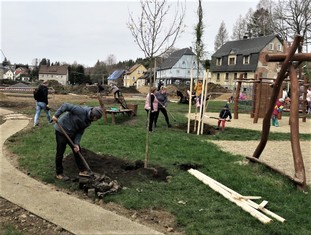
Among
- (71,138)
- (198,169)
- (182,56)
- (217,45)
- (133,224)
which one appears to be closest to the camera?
(133,224)

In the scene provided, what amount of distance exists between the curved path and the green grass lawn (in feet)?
1.25

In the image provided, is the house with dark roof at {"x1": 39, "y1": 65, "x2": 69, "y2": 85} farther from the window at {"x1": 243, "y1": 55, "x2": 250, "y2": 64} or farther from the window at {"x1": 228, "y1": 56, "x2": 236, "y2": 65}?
the window at {"x1": 243, "y1": 55, "x2": 250, "y2": 64}

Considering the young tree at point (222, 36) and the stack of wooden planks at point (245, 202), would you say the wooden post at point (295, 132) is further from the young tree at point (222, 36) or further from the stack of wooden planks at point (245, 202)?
the young tree at point (222, 36)

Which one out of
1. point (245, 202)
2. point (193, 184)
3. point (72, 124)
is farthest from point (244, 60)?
point (245, 202)

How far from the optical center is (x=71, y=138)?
6918 mm

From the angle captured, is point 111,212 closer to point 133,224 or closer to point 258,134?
point 133,224

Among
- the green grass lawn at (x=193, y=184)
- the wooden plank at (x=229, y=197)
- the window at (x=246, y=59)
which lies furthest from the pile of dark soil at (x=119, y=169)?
the window at (x=246, y=59)

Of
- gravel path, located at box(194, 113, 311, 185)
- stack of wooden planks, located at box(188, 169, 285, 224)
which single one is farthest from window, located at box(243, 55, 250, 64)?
stack of wooden planks, located at box(188, 169, 285, 224)

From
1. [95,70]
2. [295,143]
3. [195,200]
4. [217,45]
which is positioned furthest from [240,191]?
[95,70]

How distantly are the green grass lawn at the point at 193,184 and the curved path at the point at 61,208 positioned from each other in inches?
15.0

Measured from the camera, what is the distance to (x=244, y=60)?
58.6 meters

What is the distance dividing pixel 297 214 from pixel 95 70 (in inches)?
4425

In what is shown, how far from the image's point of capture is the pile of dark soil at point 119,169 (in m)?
6.84

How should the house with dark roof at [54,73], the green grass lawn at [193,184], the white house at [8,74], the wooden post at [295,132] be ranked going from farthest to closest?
the white house at [8,74], the house with dark roof at [54,73], the wooden post at [295,132], the green grass lawn at [193,184]
